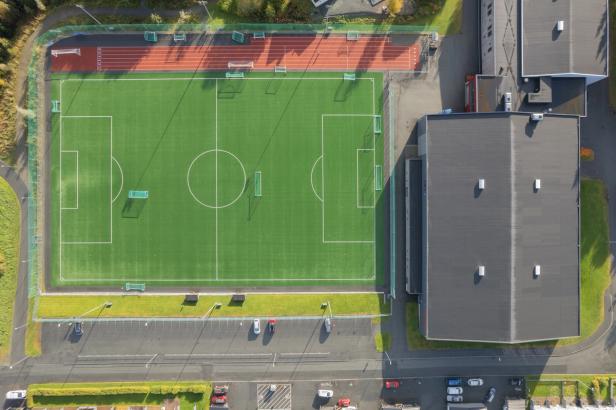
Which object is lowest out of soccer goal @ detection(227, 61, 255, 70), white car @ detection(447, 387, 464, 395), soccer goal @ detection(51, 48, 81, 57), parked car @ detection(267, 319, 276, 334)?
white car @ detection(447, 387, 464, 395)

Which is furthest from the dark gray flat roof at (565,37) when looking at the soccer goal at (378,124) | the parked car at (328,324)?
the parked car at (328,324)

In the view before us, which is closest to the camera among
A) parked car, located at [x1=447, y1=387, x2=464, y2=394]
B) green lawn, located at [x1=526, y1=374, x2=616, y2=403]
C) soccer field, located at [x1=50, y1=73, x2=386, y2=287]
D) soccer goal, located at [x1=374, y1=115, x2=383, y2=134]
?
parked car, located at [x1=447, y1=387, x2=464, y2=394]

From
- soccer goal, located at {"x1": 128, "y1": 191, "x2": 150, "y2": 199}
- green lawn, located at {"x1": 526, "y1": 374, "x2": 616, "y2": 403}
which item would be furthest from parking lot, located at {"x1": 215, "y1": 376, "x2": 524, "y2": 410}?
soccer goal, located at {"x1": 128, "y1": 191, "x2": 150, "y2": 199}

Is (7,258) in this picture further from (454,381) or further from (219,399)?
(454,381)

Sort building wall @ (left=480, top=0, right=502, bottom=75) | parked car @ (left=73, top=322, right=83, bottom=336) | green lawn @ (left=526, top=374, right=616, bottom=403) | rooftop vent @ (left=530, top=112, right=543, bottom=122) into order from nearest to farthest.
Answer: rooftop vent @ (left=530, top=112, right=543, bottom=122) < building wall @ (left=480, top=0, right=502, bottom=75) < parked car @ (left=73, top=322, right=83, bottom=336) < green lawn @ (left=526, top=374, right=616, bottom=403)

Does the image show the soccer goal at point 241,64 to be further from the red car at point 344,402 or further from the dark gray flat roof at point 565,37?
the red car at point 344,402

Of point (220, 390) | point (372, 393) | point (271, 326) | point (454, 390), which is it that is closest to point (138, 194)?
point (271, 326)

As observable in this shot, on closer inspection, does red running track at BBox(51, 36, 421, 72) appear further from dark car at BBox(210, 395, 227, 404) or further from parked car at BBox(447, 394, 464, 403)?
parked car at BBox(447, 394, 464, 403)
